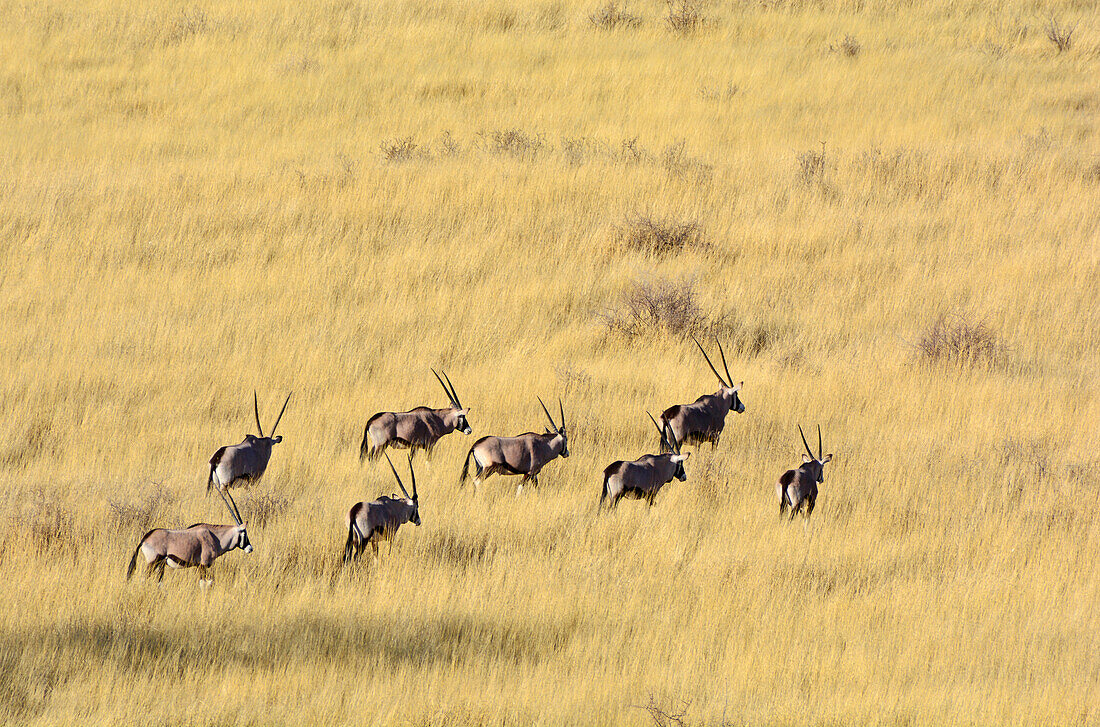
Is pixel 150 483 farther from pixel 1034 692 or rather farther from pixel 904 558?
pixel 1034 692

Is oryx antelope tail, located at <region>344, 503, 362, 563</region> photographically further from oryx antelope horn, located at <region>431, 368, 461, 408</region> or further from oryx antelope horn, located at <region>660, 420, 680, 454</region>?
oryx antelope horn, located at <region>660, 420, 680, 454</region>

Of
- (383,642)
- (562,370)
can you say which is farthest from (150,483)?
(562,370)

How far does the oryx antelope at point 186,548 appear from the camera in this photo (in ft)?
18.4

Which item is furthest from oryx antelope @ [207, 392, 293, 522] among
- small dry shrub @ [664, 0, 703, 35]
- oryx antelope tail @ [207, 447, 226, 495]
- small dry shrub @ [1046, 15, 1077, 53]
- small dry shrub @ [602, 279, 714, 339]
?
small dry shrub @ [1046, 15, 1077, 53]

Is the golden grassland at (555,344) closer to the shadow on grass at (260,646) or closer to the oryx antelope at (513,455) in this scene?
the shadow on grass at (260,646)

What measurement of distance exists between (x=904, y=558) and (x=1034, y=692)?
1.54 m

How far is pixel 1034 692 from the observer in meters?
5.00

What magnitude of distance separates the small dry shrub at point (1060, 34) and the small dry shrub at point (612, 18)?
8029mm

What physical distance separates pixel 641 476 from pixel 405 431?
186 cm

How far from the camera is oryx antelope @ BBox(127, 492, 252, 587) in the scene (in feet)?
18.4

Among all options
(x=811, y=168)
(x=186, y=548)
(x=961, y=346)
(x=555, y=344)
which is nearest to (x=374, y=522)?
(x=186, y=548)

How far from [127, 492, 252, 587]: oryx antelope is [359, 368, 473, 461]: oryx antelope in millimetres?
2141

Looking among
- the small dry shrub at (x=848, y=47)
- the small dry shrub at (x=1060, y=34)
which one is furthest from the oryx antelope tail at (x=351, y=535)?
the small dry shrub at (x=1060, y=34)

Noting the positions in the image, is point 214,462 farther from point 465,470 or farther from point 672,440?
point 672,440
